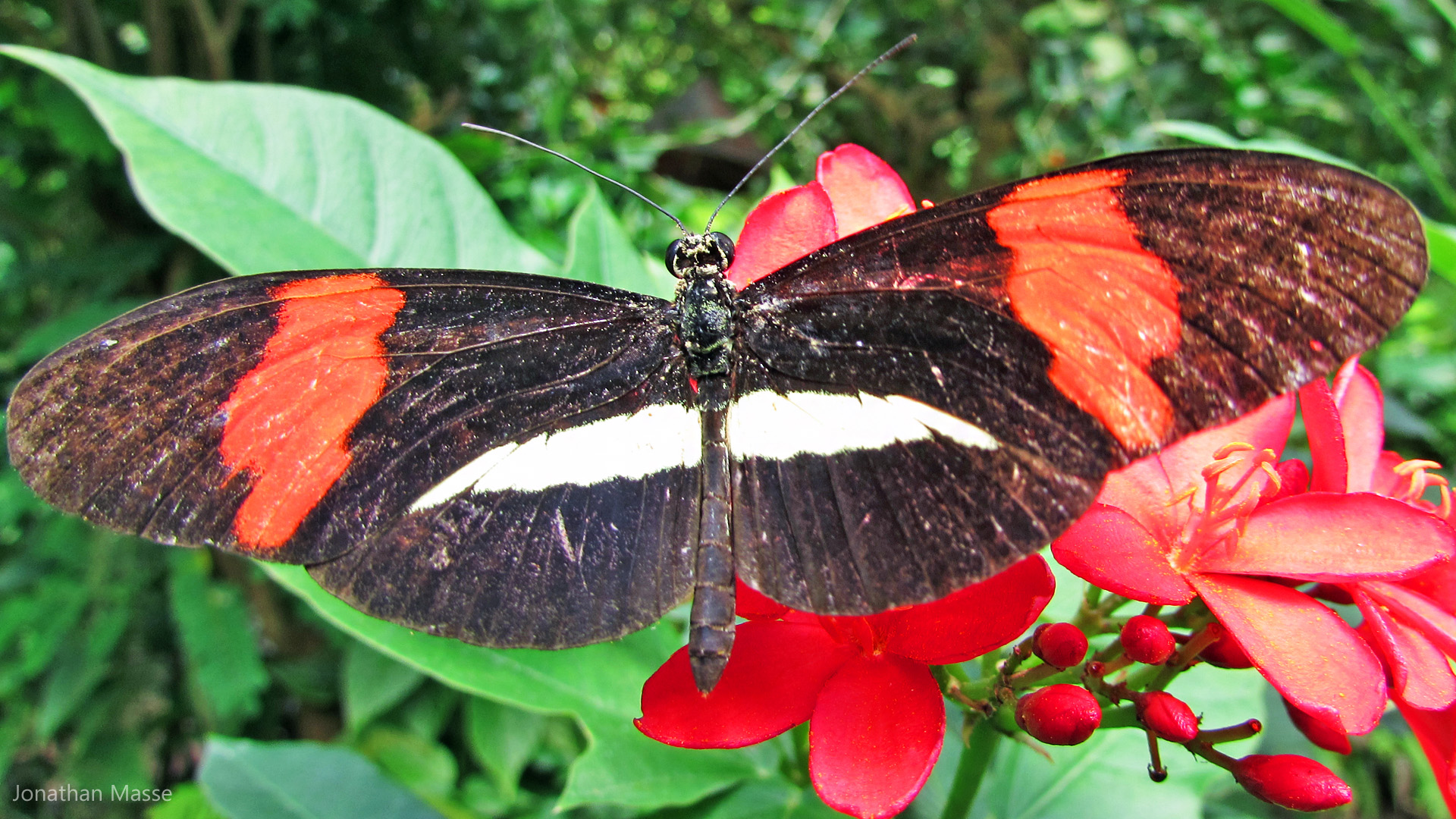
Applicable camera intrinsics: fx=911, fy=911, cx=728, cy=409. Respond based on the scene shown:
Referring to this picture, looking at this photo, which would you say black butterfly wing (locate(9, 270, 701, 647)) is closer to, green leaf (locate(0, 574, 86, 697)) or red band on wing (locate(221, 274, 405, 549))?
red band on wing (locate(221, 274, 405, 549))

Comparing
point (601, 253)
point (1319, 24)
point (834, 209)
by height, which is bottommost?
point (834, 209)

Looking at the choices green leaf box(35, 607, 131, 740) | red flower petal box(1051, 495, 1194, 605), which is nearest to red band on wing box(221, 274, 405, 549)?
red flower petal box(1051, 495, 1194, 605)

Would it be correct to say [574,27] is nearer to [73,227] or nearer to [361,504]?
[73,227]

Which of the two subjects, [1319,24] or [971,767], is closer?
[971,767]

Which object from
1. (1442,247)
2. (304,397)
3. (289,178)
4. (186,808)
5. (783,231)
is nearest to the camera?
(304,397)

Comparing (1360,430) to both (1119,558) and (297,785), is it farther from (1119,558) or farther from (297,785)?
(297,785)

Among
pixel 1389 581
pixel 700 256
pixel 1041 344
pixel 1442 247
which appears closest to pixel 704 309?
pixel 700 256

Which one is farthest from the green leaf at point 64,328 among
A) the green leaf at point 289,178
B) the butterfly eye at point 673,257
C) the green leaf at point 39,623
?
the butterfly eye at point 673,257

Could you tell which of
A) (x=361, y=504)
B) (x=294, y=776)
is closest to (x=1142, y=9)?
(x=361, y=504)

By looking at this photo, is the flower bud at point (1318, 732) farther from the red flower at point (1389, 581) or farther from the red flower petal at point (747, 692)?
the red flower petal at point (747, 692)
